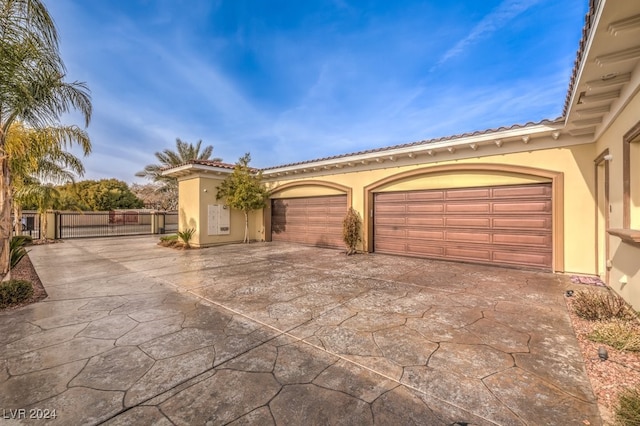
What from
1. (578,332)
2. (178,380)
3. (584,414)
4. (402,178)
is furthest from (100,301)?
(402,178)

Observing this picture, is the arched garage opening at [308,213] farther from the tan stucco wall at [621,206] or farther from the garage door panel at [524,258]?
the tan stucco wall at [621,206]

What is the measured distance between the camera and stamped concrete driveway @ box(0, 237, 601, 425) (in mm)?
2096

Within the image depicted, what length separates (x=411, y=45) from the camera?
10.7 meters

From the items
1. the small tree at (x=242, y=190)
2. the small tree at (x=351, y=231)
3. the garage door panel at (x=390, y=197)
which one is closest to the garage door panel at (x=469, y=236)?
the garage door panel at (x=390, y=197)

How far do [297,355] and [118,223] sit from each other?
2745 centimetres

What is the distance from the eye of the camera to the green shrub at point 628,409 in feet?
5.98

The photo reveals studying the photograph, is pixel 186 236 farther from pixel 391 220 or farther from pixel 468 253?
pixel 468 253

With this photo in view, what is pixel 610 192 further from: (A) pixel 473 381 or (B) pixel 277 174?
(B) pixel 277 174

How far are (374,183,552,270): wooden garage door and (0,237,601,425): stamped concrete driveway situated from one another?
1.61 m

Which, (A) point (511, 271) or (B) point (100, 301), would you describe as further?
(A) point (511, 271)

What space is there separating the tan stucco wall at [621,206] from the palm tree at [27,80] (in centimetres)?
952

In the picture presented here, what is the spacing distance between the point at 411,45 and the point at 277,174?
26.2 feet

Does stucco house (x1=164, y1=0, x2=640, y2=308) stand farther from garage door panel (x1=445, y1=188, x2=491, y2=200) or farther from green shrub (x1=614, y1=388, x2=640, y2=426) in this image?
green shrub (x1=614, y1=388, x2=640, y2=426)

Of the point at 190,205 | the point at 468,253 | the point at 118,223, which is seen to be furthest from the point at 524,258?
the point at 118,223
